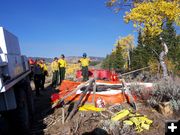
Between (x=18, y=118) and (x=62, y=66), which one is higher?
(x=62, y=66)

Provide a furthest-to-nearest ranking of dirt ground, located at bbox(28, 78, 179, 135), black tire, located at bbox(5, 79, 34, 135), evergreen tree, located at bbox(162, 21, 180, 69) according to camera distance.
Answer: evergreen tree, located at bbox(162, 21, 180, 69) → dirt ground, located at bbox(28, 78, 179, 135) → black tire, located at bbox(5, 79, 34, 135)

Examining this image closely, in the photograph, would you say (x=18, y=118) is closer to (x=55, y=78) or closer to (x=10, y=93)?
(x=10, y=93)

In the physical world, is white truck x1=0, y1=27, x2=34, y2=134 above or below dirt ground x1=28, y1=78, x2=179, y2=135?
above

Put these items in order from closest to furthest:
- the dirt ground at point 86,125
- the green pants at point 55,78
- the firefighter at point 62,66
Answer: the dirt ground at point 86,125 < the green pants at point 55,78 < the firefighter at point 62,66


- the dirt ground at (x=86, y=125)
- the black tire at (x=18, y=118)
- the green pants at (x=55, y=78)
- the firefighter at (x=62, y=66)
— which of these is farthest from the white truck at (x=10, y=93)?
the firefighter at (x=62, y=66)

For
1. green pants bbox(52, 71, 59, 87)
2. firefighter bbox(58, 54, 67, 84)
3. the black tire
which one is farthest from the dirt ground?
firefighter bbox(58, 54, 67, 84)

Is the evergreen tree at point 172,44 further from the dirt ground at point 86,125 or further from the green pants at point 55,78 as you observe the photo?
the dirt ground at point 86,125

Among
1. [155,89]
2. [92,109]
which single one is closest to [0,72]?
[92,109]

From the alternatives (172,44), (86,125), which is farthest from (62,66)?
(172,44)

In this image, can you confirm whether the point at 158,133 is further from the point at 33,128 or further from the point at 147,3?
the point at 147,3

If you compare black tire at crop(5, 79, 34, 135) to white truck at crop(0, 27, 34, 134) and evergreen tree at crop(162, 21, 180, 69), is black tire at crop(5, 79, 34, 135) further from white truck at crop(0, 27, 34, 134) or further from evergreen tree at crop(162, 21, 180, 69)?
evergreen tree at crop(162, 21, 180, 69)

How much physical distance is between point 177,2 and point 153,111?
8.70 m

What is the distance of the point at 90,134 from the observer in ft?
29.1

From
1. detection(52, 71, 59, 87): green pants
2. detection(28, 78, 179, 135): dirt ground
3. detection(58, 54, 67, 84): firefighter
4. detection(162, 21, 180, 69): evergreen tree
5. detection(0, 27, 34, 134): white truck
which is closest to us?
detection(0, 27, 34, 134): white truck
